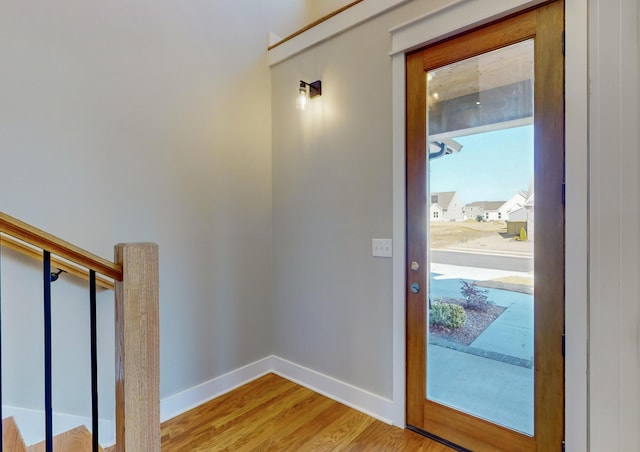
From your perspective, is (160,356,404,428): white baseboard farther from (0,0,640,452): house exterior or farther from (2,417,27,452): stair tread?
(2,417,27,452): stair tread

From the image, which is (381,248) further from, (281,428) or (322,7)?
(322,7)

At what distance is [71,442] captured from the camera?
1.61 metres

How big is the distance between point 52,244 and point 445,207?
1734 millimetres

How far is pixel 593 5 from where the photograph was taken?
4.48 feet

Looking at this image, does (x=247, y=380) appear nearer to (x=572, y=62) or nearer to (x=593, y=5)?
(x=572, y=62)

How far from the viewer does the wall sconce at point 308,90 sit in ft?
7.76

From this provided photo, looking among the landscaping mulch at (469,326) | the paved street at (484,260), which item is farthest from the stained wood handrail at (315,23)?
the landscaping mulch at (469,326)

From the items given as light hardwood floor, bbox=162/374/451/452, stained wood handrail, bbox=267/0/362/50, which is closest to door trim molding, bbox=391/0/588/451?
light hardwood floor, bbox=162/374/451/452

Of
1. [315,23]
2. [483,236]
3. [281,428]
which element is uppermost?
[315,23]

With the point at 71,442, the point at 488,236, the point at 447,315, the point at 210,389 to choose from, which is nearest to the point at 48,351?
the point at 71,442

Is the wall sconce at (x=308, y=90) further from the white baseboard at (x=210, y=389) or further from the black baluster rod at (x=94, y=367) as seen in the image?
the white baseboard at (x=210, y=389)

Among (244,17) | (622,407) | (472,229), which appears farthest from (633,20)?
(244,17)

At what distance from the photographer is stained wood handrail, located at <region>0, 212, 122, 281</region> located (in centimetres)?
89

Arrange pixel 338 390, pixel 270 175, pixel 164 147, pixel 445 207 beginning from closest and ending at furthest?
pixel 445 207
pixel 164 147
pixel 338 390
pixel 270 175
